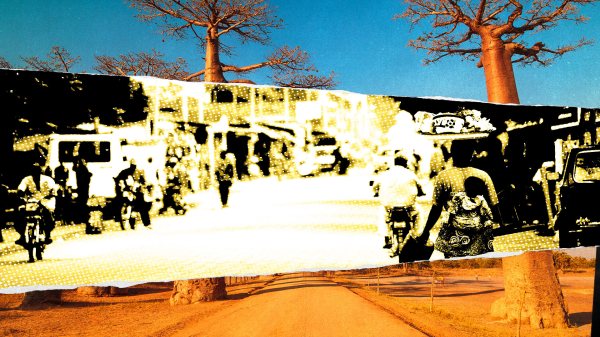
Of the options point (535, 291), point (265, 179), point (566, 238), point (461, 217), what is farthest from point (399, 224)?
point (535, 291)

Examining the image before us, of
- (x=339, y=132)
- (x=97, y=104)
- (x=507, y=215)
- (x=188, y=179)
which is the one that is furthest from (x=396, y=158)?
(x=97, y=104)

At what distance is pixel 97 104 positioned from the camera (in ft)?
3.85

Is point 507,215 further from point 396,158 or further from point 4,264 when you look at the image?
point 4,264

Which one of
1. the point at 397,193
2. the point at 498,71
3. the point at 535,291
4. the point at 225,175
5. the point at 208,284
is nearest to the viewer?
the point at 225,175

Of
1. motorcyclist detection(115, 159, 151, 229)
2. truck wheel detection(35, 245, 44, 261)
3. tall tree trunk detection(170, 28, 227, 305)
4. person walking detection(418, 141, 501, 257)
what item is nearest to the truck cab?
person walking detection(418, 141, 501, 257)

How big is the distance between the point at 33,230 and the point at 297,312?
31.8 m

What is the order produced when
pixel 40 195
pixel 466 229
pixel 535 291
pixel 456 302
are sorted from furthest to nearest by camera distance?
1. pixel 456 302
2. pixel 535 291
3. pixel 466 229
4. pixel 40 195

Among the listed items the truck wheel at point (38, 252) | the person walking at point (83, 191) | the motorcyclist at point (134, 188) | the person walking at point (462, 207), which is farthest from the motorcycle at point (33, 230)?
the person walking at point (462, 207)

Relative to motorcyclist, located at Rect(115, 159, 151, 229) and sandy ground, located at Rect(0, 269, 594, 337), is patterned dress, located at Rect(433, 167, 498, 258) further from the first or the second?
sandy ground, located at Rect(0, 269, 594, 337)

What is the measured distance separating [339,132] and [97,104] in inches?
32.1

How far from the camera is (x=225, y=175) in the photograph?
4.28 ft

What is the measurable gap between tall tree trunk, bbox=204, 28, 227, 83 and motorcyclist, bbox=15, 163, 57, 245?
8.07 m

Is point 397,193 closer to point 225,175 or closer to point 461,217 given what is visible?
point 461,217

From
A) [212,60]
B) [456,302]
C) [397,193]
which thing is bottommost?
[456,302]
